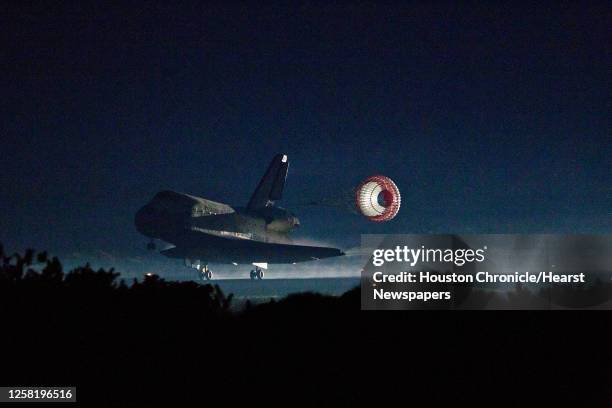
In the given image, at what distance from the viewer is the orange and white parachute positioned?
233 ft

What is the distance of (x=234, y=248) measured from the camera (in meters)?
95.1

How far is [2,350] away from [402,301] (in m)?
13.1

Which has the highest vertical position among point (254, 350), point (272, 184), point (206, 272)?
point (272, 184)

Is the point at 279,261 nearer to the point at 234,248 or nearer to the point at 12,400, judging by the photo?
the point at 234,248

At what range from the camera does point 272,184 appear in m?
111

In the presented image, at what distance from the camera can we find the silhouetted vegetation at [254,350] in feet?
46.7

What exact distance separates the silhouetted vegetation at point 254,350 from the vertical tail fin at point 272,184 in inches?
3587

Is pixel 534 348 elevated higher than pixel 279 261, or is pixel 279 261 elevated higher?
pixel 279 261

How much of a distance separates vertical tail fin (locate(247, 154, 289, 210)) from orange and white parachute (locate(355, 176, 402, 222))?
3790 centimetres

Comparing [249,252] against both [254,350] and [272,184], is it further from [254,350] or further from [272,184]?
[254,350]

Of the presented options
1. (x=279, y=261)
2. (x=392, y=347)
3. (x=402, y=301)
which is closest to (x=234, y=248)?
(x=279, y=261)

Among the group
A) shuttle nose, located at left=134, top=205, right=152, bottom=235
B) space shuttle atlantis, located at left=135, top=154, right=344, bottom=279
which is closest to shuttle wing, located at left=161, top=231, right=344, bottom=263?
space shuttle atlantis, located at left=135, top=154, right=344, bottom=279

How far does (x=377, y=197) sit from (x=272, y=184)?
41534 mm

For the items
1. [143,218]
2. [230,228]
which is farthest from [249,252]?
[143,218]
